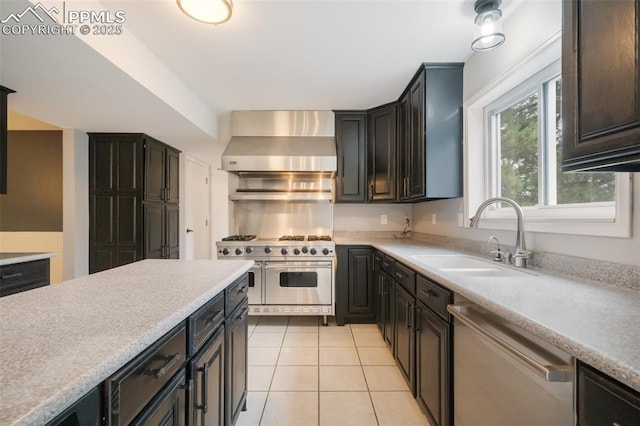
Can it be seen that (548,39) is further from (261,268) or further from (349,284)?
(261,268)

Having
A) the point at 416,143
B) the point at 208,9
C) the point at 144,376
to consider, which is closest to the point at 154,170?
the point at 208,9

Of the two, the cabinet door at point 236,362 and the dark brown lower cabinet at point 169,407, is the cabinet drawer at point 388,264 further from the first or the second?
the dark brown lower cabinet at point 169,407

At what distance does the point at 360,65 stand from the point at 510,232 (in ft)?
5.61

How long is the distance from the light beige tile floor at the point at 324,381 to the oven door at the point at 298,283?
32 centimetres

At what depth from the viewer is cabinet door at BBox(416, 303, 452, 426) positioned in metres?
1.33

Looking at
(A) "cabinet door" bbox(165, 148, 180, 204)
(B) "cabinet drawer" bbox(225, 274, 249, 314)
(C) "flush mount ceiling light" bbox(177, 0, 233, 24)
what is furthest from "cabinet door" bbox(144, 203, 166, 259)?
(C) "flush mount ceiling light" bbox(177, 0, 233, 24)

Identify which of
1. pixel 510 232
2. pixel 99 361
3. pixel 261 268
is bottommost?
pixel 261 268

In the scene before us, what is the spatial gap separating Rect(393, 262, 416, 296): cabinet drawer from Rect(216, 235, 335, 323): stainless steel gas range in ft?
3.29

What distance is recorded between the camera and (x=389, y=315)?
7.86 feet

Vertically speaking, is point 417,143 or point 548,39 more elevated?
point 548,39

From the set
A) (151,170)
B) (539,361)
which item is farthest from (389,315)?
(151,170)

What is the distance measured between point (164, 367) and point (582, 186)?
6.51ft

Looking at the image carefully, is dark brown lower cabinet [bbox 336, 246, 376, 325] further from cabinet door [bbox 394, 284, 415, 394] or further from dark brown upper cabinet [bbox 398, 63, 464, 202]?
dark brown upper cabinet [bbox 398, 63, 464, 202]

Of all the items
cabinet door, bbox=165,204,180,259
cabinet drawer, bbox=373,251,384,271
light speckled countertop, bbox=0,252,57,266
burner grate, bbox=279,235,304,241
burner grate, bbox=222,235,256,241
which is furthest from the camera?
cabinet door, bbox=165,204,180,259
